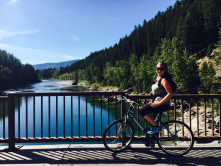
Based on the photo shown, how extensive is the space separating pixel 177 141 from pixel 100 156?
5.44ft

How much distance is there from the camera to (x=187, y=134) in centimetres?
405

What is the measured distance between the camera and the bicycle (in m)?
3.91

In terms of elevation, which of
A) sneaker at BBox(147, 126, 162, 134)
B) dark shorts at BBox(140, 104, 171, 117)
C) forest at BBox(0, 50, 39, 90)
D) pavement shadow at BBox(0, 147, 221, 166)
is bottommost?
pavement shadow at BBox(0, 147, 221, 166)

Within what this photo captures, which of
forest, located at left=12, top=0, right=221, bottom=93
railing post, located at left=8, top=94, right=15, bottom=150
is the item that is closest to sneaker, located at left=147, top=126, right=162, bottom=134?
railing post, located at left=8, top=94, right=15, bottom=150

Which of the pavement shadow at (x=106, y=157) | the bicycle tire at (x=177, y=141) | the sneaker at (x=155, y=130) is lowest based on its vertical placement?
the pavement shadow at (x=106, y=157)

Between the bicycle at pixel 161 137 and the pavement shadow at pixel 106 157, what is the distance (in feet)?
0.46

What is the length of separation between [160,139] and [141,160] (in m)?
0.60

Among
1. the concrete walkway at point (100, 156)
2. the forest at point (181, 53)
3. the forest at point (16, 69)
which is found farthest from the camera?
the forest at point (16, 69)

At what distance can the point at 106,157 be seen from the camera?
379 cm

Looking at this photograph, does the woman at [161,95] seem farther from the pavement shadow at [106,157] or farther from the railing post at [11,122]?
the railing post at [11,122]

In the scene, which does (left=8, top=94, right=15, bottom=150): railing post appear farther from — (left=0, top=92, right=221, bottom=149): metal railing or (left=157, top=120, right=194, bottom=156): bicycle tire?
(left=157, top=120, right=194, bottom=156): bicycle tire

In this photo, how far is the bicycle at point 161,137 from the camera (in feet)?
12.8

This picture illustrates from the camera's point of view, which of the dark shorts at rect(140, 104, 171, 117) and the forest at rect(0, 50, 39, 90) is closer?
the dark shorts at rect(140, 104, 171, 117)

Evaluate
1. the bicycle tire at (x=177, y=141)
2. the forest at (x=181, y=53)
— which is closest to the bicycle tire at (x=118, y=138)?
the bicycle tire at (x=177, y=141)
